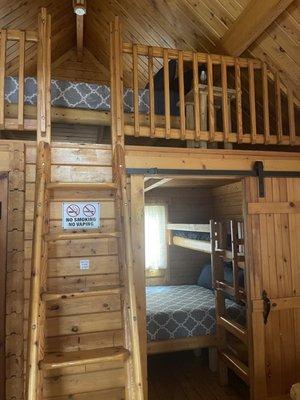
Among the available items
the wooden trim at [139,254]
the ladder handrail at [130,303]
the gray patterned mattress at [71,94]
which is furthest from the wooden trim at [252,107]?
the ladder handrail at [130,303]

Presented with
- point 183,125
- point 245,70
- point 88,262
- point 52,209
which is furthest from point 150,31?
point 88,262

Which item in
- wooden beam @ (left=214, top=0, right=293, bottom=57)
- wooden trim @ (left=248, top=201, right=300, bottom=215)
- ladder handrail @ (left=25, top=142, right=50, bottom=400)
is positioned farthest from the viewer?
wooden trim @ (left=248, top=201, right=300, bottom=215)

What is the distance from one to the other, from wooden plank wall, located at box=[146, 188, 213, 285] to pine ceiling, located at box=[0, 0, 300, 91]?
2382mm

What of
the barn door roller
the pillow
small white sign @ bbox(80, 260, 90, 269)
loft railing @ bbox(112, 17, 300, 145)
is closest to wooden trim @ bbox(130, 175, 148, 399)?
the barn door roller

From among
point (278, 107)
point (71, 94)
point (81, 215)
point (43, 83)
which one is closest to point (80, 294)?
point (81, 215)

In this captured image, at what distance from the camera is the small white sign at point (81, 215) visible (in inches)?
96.5

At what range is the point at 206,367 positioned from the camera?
3.95 metres

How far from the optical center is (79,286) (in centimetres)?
244

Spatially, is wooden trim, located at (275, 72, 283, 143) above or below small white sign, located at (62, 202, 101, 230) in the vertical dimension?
above

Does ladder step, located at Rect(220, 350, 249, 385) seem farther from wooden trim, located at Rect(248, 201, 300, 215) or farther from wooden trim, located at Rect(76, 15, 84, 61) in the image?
wooden trim, located at Rect(76, 15, 84, 61)

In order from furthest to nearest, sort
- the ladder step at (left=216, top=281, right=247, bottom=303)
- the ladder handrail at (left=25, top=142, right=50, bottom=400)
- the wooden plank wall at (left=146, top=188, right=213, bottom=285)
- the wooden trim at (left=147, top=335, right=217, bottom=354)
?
the wooden plank wall at (left=146, top=188, right=213, bottom=285)
the wooden trim at (left=147, top=335, right=217, bottom=354)
the ladder step at (left=216, top=281, right=247, bottom=303)
the ladder handrail at (left=25, top=142, right=50, bottom=400)

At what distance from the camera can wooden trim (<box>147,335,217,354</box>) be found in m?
3.59

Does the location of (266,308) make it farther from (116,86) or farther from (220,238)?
(116,86)

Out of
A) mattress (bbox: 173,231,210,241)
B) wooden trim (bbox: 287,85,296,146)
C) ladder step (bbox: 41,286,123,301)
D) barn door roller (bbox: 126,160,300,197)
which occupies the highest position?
wooden trim (bbox: 287,85,296,146)
